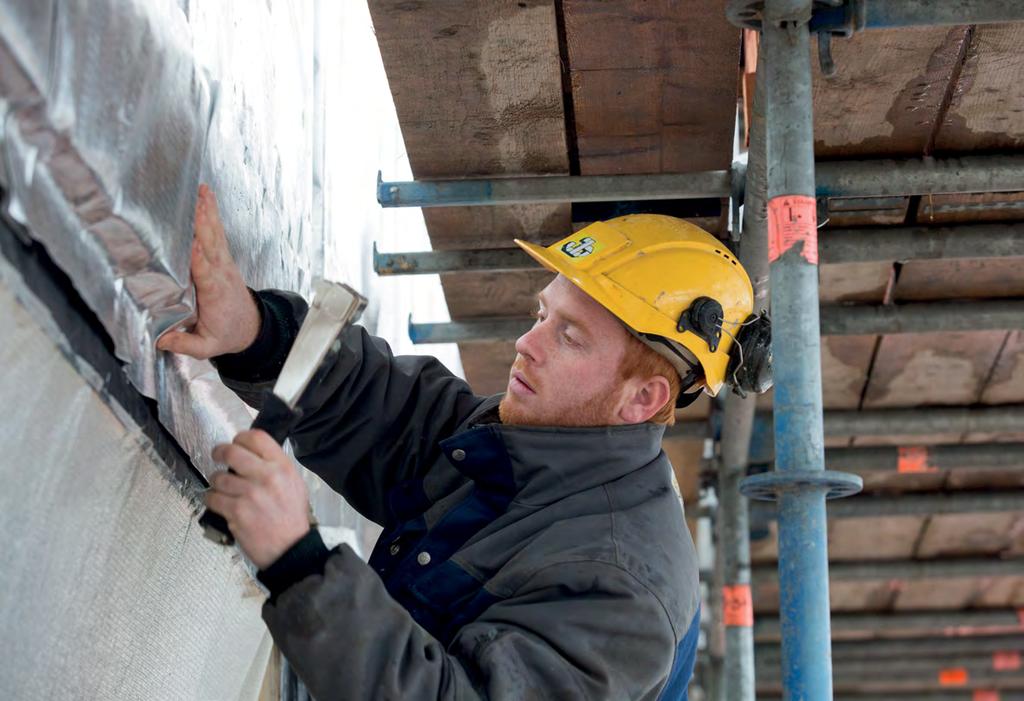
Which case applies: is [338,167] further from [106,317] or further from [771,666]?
[771,666]

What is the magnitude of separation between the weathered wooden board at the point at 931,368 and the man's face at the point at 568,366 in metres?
3.96

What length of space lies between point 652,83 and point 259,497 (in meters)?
2.42

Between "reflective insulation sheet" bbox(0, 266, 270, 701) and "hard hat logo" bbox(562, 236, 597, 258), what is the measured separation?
0.91 m

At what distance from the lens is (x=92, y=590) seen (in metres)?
1.92

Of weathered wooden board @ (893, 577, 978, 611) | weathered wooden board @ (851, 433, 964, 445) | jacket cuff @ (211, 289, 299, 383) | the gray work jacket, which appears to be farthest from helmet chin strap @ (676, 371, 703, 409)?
weathered wooden board @ (893, 577, 978, 611)

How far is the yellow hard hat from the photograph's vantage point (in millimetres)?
2697

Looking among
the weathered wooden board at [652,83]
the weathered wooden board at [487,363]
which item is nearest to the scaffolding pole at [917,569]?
the weathered wooden board at [487,363]

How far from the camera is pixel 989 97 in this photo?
4.19 m

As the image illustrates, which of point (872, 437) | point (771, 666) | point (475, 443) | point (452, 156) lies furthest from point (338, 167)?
point (771, 666)

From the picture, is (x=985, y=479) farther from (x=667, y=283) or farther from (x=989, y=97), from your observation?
(x=667, y=283)

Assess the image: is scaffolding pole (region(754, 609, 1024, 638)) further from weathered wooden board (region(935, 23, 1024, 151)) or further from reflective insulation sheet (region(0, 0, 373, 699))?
reflective insulation sheet (region(0, 0, 373, 699))

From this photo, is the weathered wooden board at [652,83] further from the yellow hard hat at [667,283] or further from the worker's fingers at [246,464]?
the worker's fingers at [246,464]

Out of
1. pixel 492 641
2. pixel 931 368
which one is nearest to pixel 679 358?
pixel 492 641

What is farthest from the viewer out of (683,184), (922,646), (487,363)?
(922,646)
